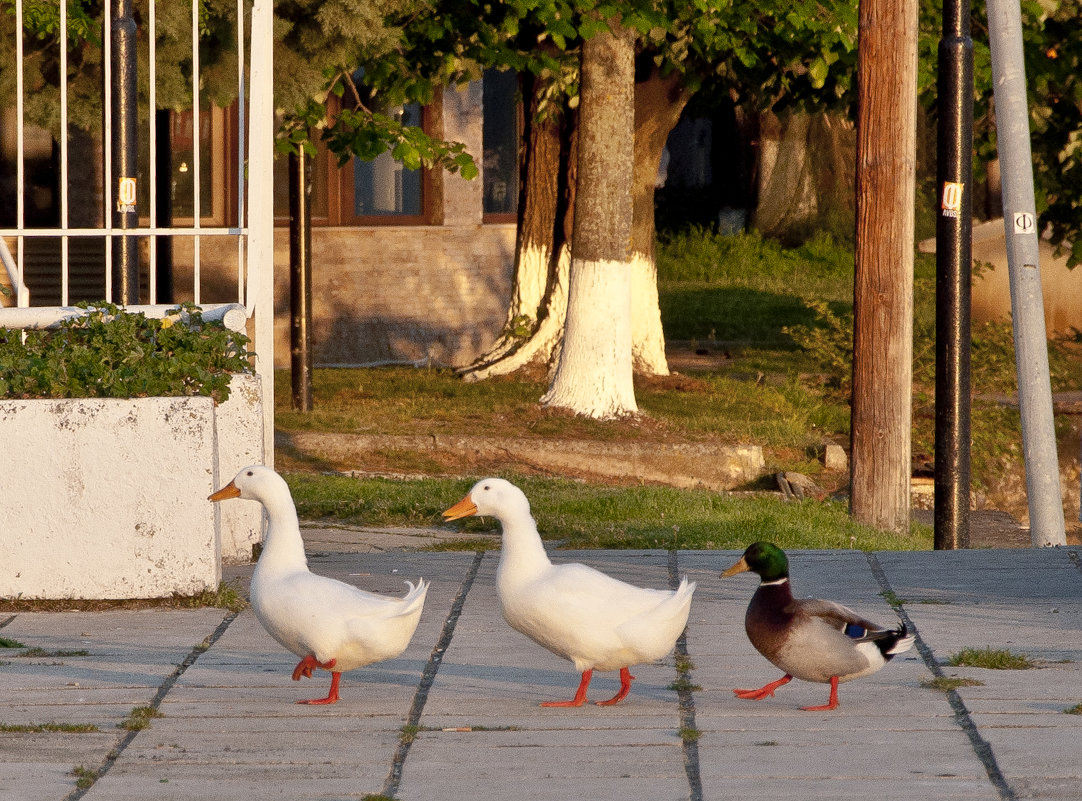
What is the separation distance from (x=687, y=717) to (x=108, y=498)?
3.07 meters

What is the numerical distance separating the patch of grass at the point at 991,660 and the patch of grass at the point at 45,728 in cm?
323

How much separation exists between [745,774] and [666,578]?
3.33 m

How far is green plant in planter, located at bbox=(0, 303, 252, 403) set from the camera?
726 cm

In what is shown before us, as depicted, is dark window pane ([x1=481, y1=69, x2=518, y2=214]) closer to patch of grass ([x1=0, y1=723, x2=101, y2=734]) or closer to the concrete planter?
the concrete planter

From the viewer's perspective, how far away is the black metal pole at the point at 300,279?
15.4m

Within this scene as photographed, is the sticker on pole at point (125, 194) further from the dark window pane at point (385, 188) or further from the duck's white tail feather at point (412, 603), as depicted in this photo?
the dark window pane at point (385, 188)

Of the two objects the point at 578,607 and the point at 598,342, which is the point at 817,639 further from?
the point at 598,342

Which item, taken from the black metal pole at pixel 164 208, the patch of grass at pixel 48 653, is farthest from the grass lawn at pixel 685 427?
the patch of grass at pixel 48 653

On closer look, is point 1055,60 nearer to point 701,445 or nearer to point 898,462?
point 701,445

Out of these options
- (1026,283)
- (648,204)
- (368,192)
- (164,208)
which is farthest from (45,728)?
(368,192)

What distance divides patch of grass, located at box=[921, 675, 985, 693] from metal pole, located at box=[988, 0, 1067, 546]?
4.02m

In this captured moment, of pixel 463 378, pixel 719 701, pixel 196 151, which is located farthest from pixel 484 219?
pixel 719 701

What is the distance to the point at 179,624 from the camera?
7.00 meters

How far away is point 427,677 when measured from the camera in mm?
6078
